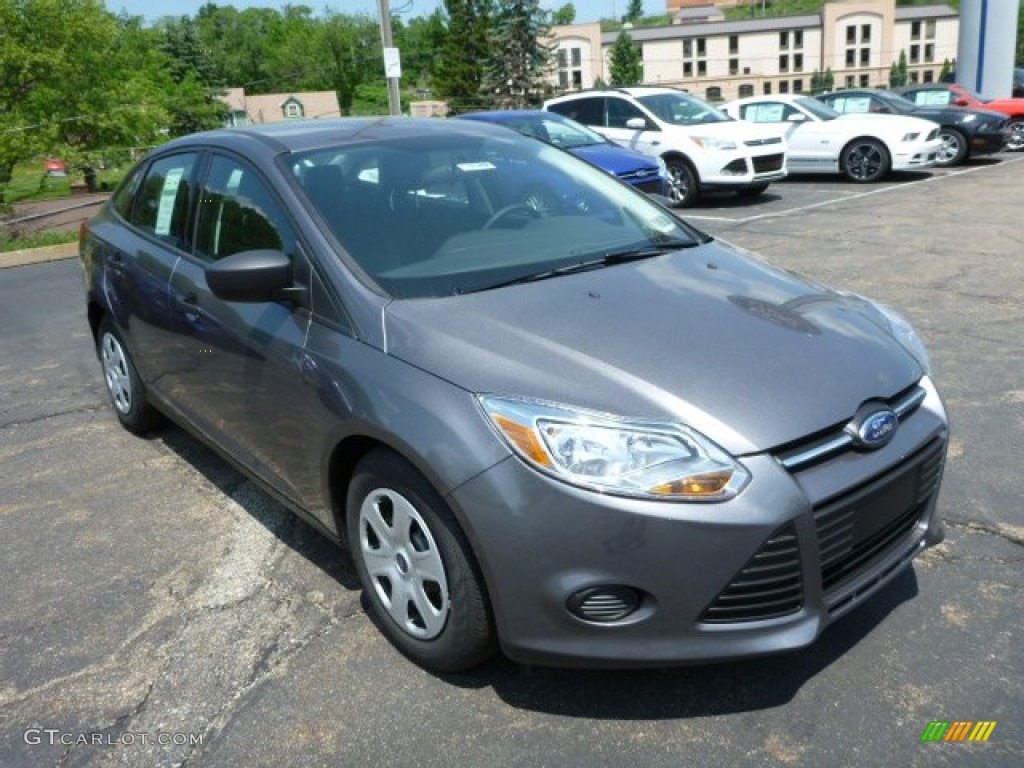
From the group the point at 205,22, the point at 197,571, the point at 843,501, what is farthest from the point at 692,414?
the point at 205,22

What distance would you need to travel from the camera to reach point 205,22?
4638 inches

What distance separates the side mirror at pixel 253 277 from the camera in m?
2.89

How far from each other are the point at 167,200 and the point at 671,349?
8.70 ft

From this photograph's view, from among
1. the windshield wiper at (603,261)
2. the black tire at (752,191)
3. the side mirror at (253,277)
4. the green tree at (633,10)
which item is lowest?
the black tire at (752,191)

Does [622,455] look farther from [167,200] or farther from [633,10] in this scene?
[633,10]

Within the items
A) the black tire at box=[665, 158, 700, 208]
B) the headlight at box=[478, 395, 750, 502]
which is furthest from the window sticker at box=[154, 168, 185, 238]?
the black tire at box=[665, 158, 700, 208]

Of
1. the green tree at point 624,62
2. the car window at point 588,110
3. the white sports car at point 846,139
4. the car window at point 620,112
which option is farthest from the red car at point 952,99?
the green tree at point 624,62

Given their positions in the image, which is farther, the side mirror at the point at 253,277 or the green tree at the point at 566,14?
the green tree at the point at 566,14

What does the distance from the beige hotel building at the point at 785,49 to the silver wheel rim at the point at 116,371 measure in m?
108

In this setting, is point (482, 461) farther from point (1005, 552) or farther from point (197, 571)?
point (1005, 552)

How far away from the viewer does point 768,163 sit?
1287cm

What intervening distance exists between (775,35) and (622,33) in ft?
67.7

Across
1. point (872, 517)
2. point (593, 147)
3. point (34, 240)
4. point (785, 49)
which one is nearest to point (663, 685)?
point (872, 517)

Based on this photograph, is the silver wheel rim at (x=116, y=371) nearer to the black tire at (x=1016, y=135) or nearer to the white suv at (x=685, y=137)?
the white suv at (x=685, y=137)
